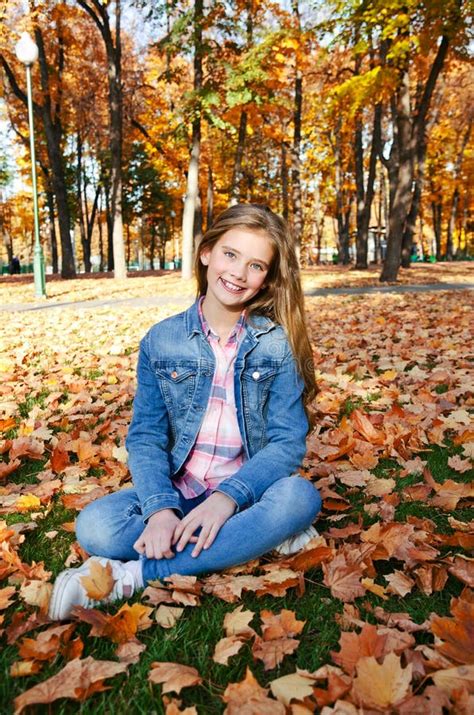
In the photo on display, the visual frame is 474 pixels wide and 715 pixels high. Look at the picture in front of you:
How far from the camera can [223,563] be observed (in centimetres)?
194

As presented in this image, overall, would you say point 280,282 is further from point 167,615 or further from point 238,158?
point 238,158

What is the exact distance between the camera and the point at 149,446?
2.26m

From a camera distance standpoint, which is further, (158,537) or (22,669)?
(158,537)

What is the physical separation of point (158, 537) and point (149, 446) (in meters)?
0.45

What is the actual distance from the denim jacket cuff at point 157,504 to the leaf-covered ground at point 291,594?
25 cm

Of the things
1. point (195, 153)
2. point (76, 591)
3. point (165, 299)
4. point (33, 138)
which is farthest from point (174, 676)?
point (195, 153)

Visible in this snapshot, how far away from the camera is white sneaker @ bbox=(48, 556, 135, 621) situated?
5.62ft

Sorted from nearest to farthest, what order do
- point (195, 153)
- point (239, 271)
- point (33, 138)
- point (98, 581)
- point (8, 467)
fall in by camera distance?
1. point (98, 581)
2. point (239, 271)
3. point (8, 467)
4. point (33, 138)
5. point (195, 153)

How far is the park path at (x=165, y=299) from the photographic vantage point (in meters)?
10.6

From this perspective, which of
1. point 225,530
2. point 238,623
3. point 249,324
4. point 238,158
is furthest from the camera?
point 238,158

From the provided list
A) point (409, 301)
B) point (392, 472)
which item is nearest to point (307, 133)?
point (409, 301)

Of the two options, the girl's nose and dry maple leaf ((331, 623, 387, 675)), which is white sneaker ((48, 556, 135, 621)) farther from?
the girl's nose

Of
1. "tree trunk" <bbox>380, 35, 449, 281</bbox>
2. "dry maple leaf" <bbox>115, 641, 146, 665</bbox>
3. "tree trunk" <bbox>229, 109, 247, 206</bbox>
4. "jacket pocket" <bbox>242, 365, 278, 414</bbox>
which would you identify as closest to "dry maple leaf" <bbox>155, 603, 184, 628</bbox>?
"dry maple leaf" <bbox>115, 641, 146, 665</bbox>

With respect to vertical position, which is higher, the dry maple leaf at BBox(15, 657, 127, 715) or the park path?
the park path
